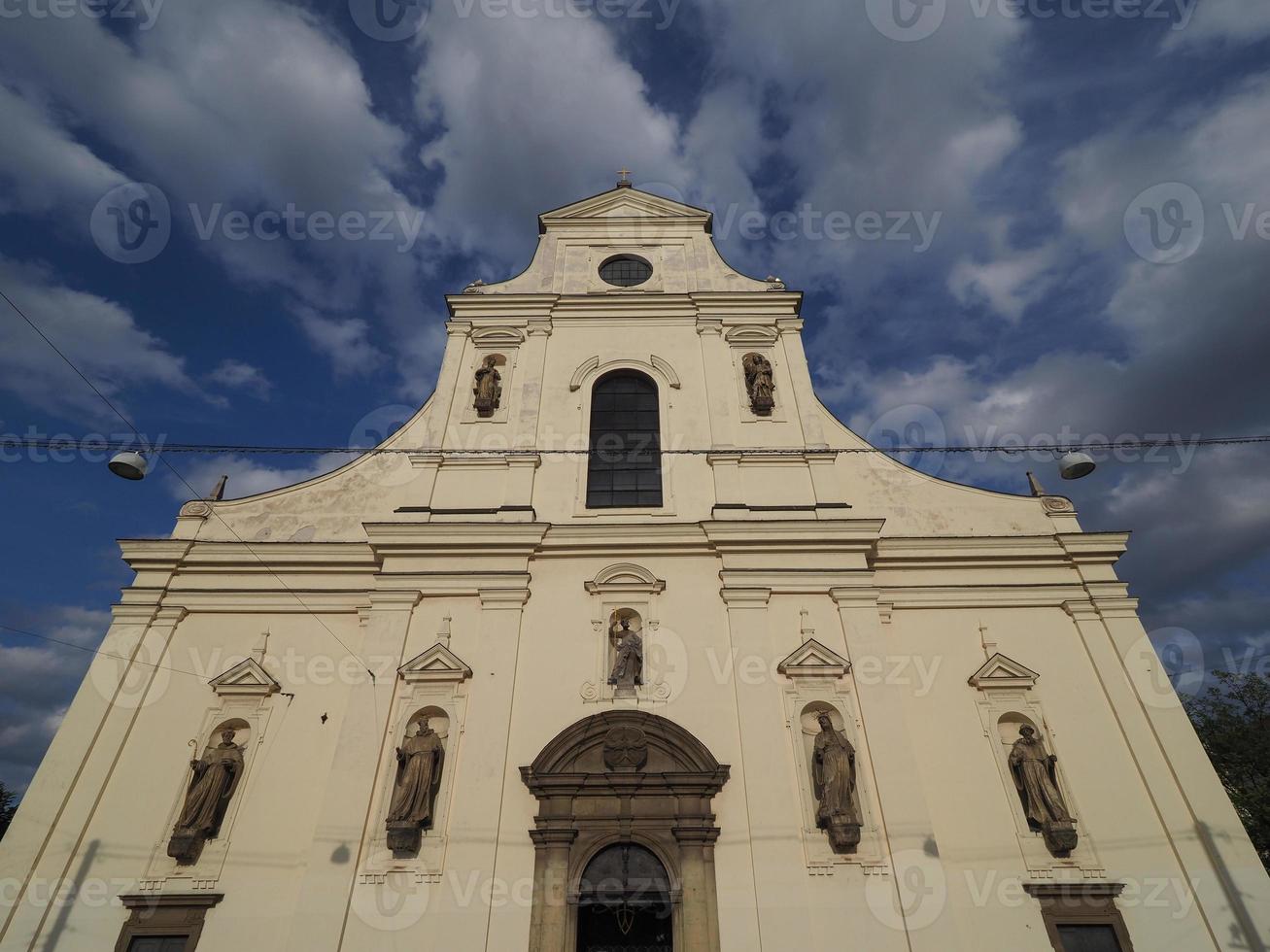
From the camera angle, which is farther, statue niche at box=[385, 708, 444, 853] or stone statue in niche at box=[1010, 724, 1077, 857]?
stone statue in niche at box=[1010, 724, 1077, 857]

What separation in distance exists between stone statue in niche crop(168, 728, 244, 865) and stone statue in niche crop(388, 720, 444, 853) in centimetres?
218

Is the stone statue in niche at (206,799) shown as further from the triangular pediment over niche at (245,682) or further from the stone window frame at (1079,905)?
the stone window frame at (1079,905)

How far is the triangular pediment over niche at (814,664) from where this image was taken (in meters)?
9.77

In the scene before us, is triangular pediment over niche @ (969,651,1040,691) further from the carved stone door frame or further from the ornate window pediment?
the ornate window pediment

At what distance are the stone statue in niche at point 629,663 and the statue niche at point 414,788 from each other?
7.95ft

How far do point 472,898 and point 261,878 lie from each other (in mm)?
2668

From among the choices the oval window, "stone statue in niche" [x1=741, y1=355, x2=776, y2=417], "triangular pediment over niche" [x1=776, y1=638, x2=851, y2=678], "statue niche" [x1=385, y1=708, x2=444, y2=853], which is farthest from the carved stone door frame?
the oval window

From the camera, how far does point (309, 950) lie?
26.1ft

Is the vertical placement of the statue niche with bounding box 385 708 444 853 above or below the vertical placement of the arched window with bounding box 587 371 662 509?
below

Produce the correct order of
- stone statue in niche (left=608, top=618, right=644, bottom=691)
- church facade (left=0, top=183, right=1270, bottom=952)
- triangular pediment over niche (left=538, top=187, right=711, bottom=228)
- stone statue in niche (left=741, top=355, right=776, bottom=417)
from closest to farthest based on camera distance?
church facade (left=0, top=183, right=1270, bottom=952), stone statue in niche (left=608, top=618, right=644, bottom=691), stone statue in niche (left=741, top=355, right=776, bottom=417), triangular pediment over niche (left=538, top=187, right=711, bottom=228)

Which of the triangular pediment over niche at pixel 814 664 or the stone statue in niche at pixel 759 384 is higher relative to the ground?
the stone statue in niche at pixel 759 384

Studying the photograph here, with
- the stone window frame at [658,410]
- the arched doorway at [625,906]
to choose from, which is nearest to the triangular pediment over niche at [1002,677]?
the stone window frame at [658,410]

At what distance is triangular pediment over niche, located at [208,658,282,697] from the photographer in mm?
9984

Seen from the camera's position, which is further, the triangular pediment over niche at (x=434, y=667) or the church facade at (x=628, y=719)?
the triangular pediment over niche at (x=434, y=667)
